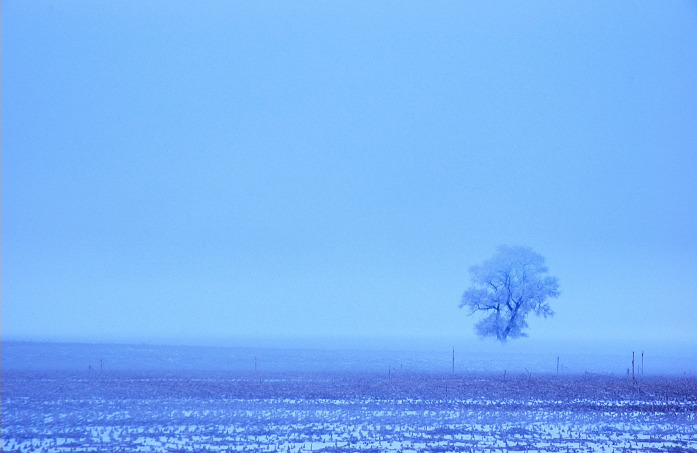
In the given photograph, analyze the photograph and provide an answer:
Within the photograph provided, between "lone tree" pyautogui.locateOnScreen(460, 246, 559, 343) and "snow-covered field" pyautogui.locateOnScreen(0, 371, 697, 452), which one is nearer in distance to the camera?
"snow-covered field" pyautogui.locateOnScreen(0, 371, 697, 452)

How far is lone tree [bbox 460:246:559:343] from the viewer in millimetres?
42531

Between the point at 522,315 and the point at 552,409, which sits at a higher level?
the point at 522,315

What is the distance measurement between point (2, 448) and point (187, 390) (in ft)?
31.1

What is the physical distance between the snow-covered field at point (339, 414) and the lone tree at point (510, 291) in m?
15.1

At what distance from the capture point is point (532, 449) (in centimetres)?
1416

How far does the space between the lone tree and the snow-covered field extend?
15064 mm

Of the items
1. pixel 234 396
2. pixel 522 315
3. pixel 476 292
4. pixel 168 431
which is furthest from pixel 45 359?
pixel 522 315

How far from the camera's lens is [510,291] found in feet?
141

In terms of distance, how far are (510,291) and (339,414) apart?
90.3 ft

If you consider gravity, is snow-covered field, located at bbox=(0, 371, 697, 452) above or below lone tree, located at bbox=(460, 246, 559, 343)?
below

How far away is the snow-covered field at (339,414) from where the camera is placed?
14531 millimetres

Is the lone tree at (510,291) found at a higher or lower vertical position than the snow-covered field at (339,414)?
higher

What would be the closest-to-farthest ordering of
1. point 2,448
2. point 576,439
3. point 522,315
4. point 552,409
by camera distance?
point 2,448, point 576,439, point 552,409, point 522,315

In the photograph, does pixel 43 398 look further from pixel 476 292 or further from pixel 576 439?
pixel 476 292
